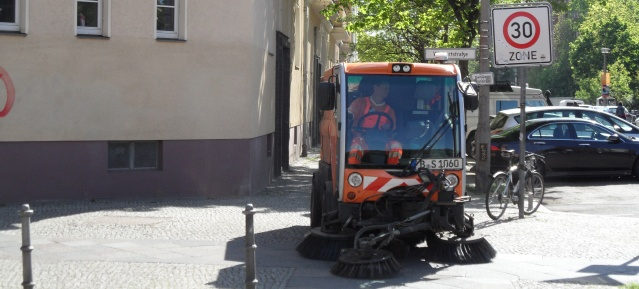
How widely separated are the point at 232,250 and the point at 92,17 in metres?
6.49

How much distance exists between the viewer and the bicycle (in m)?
13.9

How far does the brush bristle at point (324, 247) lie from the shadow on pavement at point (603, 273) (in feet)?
7.35

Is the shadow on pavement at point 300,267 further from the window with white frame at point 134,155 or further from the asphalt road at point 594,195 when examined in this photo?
the asphalt road at point 594,195

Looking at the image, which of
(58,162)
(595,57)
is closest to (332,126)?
(58,162)

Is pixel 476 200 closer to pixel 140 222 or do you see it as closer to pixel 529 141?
pixel 529 141

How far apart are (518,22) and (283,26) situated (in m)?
9.06

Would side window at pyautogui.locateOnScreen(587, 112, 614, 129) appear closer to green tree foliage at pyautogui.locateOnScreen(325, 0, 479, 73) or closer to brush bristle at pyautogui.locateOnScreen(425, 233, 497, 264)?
green tree foliage at pyautogui.locateOnScreen(325, 0, 479, 73)

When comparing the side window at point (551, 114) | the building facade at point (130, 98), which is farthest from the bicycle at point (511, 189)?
the side window at point (551, 114)

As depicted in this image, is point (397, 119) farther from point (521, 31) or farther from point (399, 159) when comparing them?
point (521, 31)

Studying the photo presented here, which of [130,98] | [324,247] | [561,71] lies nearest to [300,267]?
[324,247]

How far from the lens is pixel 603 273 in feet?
31.3

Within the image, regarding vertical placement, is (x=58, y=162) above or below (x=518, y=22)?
below

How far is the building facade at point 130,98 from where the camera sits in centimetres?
1477

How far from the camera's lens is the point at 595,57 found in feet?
280
